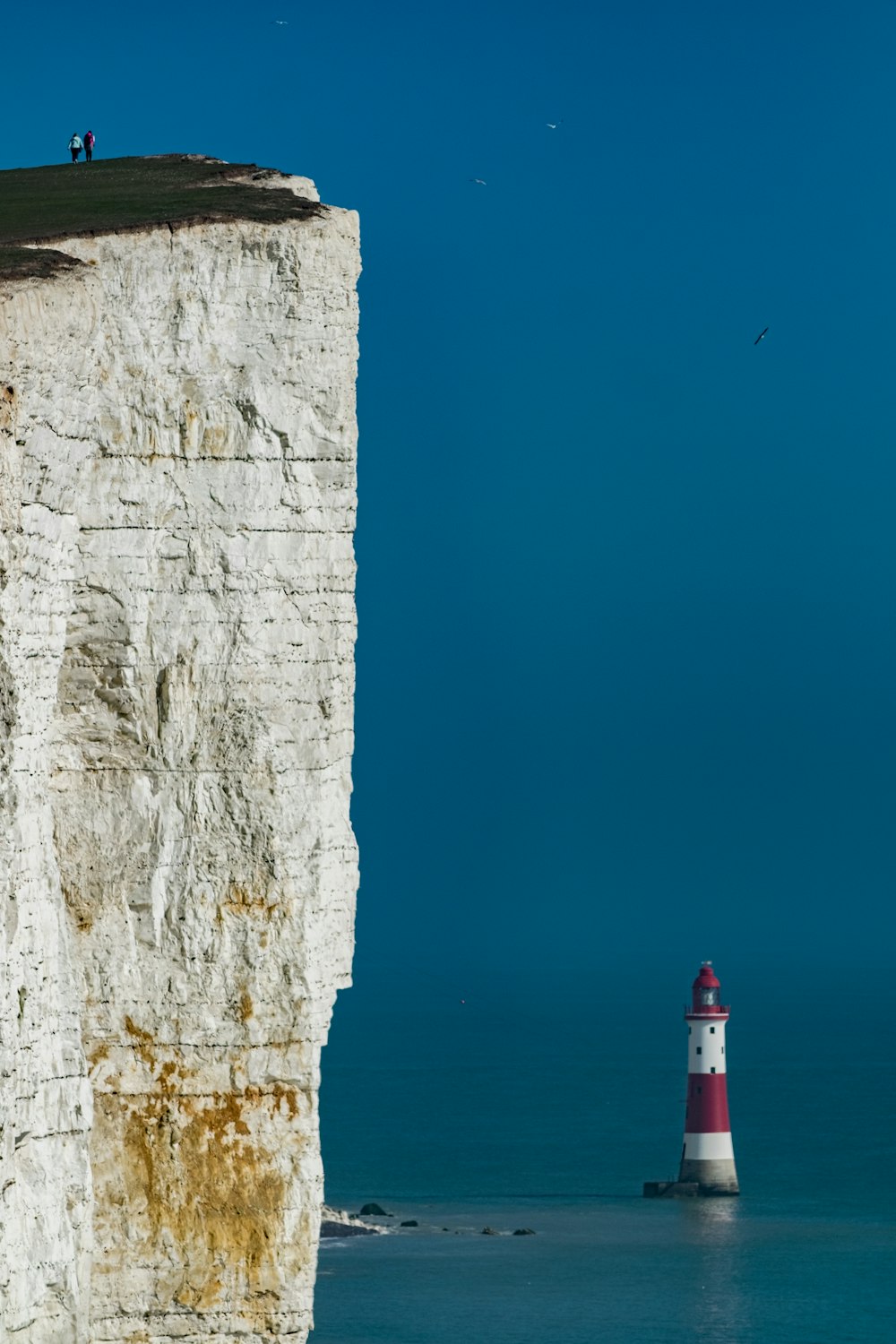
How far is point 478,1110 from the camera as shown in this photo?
139 m

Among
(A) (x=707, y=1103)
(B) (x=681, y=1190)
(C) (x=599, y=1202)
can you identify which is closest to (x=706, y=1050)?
(A) (x=707, y=1103)

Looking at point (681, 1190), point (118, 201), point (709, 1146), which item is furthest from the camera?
Result: point (681, 1190)

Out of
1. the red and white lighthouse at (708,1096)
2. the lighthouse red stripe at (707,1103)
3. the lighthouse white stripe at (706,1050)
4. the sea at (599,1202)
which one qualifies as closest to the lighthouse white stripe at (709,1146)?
the red and white lighthouse at (708,1096)

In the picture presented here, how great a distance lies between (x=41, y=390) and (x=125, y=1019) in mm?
5014

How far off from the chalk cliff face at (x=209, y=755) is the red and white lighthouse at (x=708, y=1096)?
83.8 meters

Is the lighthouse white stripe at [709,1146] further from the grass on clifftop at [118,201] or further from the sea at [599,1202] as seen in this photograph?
the grass on clifftop at [118,201]

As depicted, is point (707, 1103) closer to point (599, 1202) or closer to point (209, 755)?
point (599, 1202)

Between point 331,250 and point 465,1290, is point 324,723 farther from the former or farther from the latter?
point 465,1290

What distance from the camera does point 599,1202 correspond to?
108 m

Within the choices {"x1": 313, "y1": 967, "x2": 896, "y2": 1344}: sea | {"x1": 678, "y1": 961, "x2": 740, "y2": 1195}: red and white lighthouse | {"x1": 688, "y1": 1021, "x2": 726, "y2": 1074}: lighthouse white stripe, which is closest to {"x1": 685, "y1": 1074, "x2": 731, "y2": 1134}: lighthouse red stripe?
{"x1": 678, "y1": 961, "x2": 740, "y2": 1195}: red and white lighthouse

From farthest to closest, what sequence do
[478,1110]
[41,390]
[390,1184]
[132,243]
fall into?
[478,1110]
[390,1184]
[132,243]
[41,390]

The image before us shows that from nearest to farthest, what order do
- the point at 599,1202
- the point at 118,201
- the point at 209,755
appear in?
the point at 209,755
the point at 118,201
the point at 599,1202

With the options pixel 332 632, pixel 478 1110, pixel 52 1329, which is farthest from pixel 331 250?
pixel 478 1110

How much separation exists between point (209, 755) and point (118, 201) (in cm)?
494
